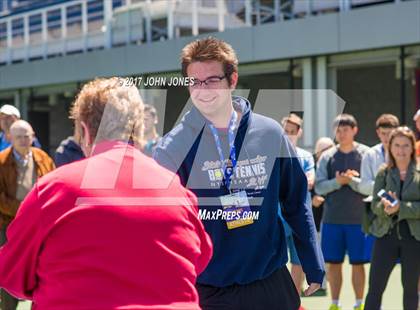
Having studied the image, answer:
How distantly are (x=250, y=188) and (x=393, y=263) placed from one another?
9.98ft

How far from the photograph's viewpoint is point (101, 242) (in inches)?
90.1

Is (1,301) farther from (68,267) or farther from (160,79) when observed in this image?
(68,267)

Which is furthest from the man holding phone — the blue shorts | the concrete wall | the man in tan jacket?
the concrete wall

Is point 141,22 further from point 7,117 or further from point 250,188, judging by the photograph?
point 250,188

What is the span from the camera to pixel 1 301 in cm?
651

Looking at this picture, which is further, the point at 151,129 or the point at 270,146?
the point at 151,129

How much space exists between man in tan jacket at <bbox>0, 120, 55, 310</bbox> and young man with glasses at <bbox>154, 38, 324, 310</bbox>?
3743 millimetres

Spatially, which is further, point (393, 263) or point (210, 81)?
point (393, 263)

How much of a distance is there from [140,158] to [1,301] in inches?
181

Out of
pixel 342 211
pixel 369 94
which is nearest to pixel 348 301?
pixel 342 211

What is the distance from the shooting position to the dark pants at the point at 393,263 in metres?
5.93

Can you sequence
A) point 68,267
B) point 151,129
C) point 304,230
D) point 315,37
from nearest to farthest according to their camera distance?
point 68,267
point 304,230
point 151,129
point 315,37

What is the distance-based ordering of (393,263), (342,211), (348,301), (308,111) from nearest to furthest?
(393,263), (342,211), (348,301), (308,111)

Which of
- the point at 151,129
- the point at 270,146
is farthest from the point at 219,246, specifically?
the point at 151,129
